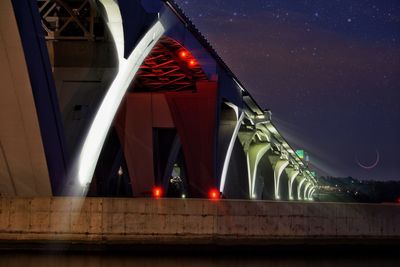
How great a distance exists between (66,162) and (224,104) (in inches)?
1254

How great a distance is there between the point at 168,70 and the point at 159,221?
24480 millimetres

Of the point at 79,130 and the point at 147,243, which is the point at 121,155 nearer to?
the point at 79,130

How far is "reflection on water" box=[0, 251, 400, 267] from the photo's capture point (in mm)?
14914

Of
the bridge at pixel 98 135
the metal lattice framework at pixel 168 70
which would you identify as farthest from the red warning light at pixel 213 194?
the metal lattice framework at pixel 168 70

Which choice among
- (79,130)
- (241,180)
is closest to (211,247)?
(79,130)

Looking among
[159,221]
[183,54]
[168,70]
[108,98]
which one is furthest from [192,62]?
[159,221]

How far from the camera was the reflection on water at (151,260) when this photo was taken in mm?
14914

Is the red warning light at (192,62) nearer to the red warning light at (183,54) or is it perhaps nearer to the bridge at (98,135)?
the bridge at (98,135)

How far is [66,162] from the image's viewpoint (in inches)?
795

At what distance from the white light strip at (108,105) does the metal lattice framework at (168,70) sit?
760 centimetres

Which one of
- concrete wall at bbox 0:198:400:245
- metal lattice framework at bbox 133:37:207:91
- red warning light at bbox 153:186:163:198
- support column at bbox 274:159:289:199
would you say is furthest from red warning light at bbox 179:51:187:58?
support column at bbox 274:159:289:199

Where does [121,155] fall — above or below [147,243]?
above

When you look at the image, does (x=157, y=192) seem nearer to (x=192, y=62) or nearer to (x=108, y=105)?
(x=192, y=62)

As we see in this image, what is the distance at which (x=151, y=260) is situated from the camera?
15164mm
